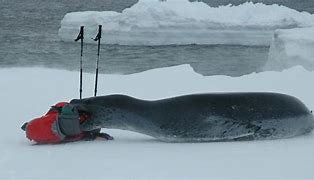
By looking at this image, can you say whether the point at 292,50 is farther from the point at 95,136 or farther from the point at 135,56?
the point at 95,136

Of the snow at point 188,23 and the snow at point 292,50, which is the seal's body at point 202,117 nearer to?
the snow at point 292,50

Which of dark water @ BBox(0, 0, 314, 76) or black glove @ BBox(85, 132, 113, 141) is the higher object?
black glove @ BBox(85, 132, 113, 141)

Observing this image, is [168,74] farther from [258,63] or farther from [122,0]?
[122,0]

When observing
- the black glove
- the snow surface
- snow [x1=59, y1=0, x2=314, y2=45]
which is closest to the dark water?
snow [x1=59, y1=0, x2=314, y2=45]

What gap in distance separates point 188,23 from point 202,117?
21.2 m

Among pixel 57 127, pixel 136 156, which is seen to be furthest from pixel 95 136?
pixel 136 156

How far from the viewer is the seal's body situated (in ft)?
16.0

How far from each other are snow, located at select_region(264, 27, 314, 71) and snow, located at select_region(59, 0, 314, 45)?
7936 millimetres

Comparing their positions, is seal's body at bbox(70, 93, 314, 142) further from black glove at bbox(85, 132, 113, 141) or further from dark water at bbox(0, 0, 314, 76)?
dark water at bbox(0, 0, 314, 76)

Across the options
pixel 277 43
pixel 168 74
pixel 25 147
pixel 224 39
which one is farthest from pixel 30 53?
pixel 25 147

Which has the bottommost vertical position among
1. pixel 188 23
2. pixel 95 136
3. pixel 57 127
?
pixel 188 23

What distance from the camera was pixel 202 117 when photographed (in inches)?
192

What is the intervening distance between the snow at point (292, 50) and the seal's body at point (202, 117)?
10502 millimetres

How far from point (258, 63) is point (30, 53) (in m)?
9.49
